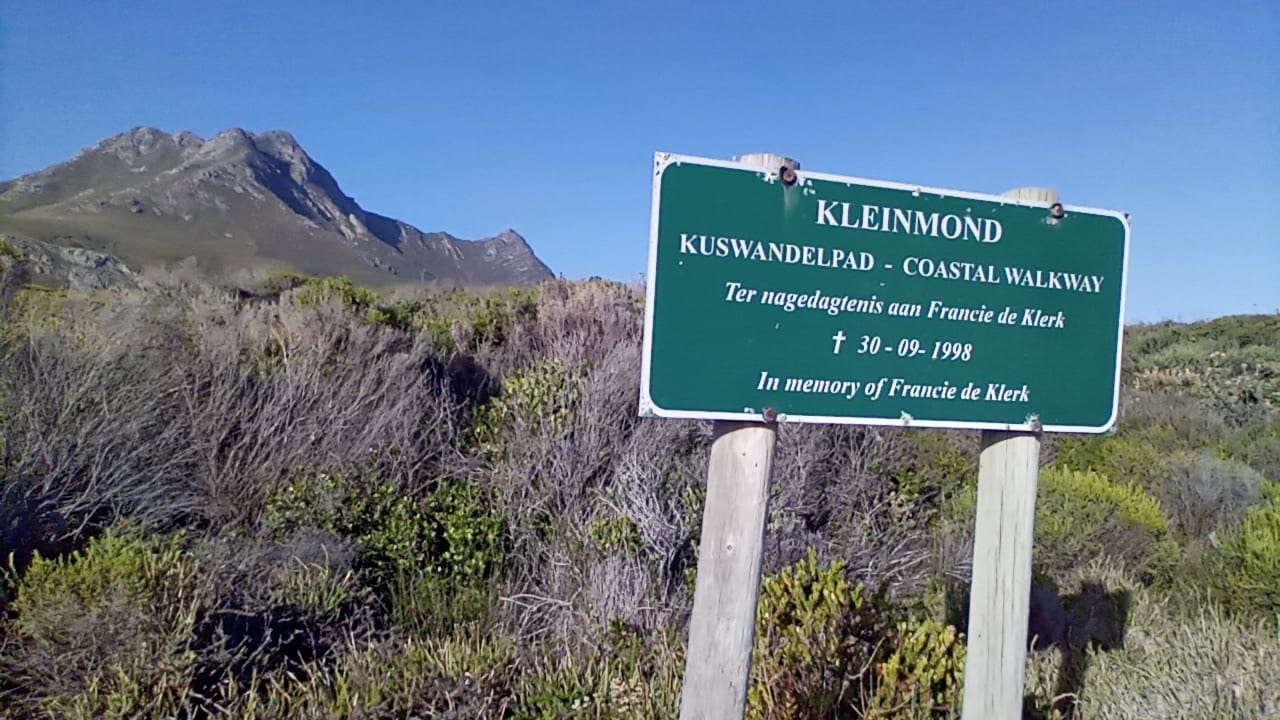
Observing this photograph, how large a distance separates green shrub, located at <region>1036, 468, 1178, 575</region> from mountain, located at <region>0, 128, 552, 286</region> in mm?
28849

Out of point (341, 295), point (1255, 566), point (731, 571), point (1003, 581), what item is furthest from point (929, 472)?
point (341, 295)

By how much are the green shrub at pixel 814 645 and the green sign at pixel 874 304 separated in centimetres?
118

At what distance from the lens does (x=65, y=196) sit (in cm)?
5400

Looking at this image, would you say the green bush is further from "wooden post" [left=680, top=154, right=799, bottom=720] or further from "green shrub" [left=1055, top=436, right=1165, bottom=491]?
"green shrub" [left=1055, top=436, right=1165, bottom=491]

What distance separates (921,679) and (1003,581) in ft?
2.22

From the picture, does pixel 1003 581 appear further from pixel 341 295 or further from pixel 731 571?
pixel 341 295

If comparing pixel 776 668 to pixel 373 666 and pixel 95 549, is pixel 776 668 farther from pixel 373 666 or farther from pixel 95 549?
pixel 95 549

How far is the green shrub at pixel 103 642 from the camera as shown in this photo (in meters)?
3.21

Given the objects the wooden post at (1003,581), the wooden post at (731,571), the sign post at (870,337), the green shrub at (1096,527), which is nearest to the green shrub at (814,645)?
the wooden post at (1003,581)

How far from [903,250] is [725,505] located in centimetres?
91

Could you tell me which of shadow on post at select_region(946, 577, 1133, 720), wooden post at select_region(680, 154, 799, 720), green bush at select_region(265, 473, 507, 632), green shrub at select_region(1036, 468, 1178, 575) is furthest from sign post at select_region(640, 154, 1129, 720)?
green shrub at select_region(1036, 468, 1178, 575)

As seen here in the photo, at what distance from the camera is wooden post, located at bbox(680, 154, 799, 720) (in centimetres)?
233

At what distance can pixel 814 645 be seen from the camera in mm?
3355

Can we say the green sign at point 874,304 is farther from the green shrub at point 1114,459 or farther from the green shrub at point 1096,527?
the green shrub at point 1114,459
